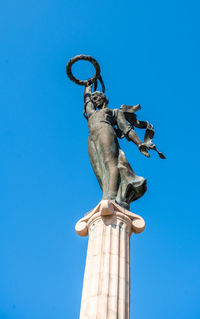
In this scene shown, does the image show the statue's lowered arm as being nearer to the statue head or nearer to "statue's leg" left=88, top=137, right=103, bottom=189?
the statue head

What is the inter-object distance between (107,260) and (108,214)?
4.07 feet

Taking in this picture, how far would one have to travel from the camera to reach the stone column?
358 inches

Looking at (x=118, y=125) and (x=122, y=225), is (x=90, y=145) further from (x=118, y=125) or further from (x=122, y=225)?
(x=122, y=225)

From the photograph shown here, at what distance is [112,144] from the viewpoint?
40.7 ft

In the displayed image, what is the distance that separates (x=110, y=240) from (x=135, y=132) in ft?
13.0

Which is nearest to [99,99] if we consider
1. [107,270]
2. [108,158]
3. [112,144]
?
[112,144]

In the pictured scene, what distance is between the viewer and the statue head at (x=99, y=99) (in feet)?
46.1

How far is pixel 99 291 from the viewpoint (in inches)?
365

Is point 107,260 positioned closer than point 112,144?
Yes

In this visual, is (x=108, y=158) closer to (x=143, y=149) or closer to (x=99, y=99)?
(x=143, y=149)

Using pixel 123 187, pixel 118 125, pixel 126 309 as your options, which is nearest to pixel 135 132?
pixel 118 125

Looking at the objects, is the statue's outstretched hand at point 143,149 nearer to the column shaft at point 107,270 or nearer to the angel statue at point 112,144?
the angel statue at point 112,144

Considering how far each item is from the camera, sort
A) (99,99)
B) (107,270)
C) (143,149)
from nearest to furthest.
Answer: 1. (107,270)
2. (143,149)
3. (99,99)

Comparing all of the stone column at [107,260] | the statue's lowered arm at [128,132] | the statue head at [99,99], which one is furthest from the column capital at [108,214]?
the statue head at [99,99]
